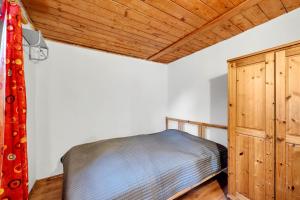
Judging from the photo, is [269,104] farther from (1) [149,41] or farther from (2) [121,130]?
(2) [121,130]

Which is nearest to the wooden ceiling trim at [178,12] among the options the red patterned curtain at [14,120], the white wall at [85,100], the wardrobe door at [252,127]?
the wardrobe door at [252,127]

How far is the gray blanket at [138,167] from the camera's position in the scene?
1.26 metres

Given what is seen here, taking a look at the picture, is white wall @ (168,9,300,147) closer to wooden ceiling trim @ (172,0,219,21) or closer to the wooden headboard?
the wooden headboard

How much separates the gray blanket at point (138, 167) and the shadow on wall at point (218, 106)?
0.84 ft

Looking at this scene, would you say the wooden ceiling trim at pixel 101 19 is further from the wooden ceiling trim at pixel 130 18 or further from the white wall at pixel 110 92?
the white wall at pixel 110 92

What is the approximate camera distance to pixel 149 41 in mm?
2523

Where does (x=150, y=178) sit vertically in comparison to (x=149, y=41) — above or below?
below

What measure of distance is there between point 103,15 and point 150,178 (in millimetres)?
1993

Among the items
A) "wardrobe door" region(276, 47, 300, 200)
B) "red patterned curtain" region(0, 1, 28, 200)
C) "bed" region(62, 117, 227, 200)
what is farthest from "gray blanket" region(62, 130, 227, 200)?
"wardrobe door" region(276, 47, 300, 200)

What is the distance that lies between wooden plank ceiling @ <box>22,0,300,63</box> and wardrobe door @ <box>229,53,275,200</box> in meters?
0.69

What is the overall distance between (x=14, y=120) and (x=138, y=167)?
1.19 metres

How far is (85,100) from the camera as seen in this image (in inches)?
104

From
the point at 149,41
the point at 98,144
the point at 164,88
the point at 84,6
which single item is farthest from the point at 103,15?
the point at 164,88

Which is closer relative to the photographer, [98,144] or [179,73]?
[98,144]
